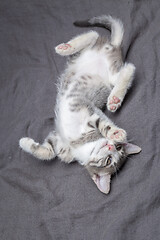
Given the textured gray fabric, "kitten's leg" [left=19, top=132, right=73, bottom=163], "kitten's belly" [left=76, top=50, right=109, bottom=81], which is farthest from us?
"kitten's belly" [left=76, top=50, right=109, bottom=81]

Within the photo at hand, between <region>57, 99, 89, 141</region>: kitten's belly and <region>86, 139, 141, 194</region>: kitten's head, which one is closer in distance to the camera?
<region>86, 139, 141, 194</region>: kitten's head

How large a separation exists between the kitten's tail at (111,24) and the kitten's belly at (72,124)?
1.57ft

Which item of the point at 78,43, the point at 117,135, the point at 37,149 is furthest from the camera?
the point at 78,43

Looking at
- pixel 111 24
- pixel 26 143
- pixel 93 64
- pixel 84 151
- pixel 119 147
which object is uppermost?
pixel 111 24

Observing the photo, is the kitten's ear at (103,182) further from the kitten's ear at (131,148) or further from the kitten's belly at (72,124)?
the kitten's belly at (72,124)

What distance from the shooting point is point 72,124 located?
1578mm

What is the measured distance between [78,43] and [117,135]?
2.21 ft

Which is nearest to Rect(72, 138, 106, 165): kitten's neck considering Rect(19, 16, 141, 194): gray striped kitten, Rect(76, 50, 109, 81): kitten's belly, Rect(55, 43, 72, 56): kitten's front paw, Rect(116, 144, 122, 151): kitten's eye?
Rect(19, 16, 141, 194): gray striped kitten

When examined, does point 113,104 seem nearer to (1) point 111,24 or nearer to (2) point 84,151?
(2) point 84,151

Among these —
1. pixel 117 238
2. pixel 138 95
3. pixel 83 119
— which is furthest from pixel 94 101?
pixel 117 238

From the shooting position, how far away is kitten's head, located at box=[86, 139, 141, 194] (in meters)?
1.39

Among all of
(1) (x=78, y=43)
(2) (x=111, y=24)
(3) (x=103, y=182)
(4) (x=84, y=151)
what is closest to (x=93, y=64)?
(1) (x=78, y=43)

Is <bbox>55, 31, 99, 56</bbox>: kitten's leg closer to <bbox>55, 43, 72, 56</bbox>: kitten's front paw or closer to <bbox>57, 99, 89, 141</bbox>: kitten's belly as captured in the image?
<bbox>55, 43, 72, 56</bbox>: kitten's front paw

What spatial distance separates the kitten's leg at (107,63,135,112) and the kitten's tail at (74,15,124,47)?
0.19m
